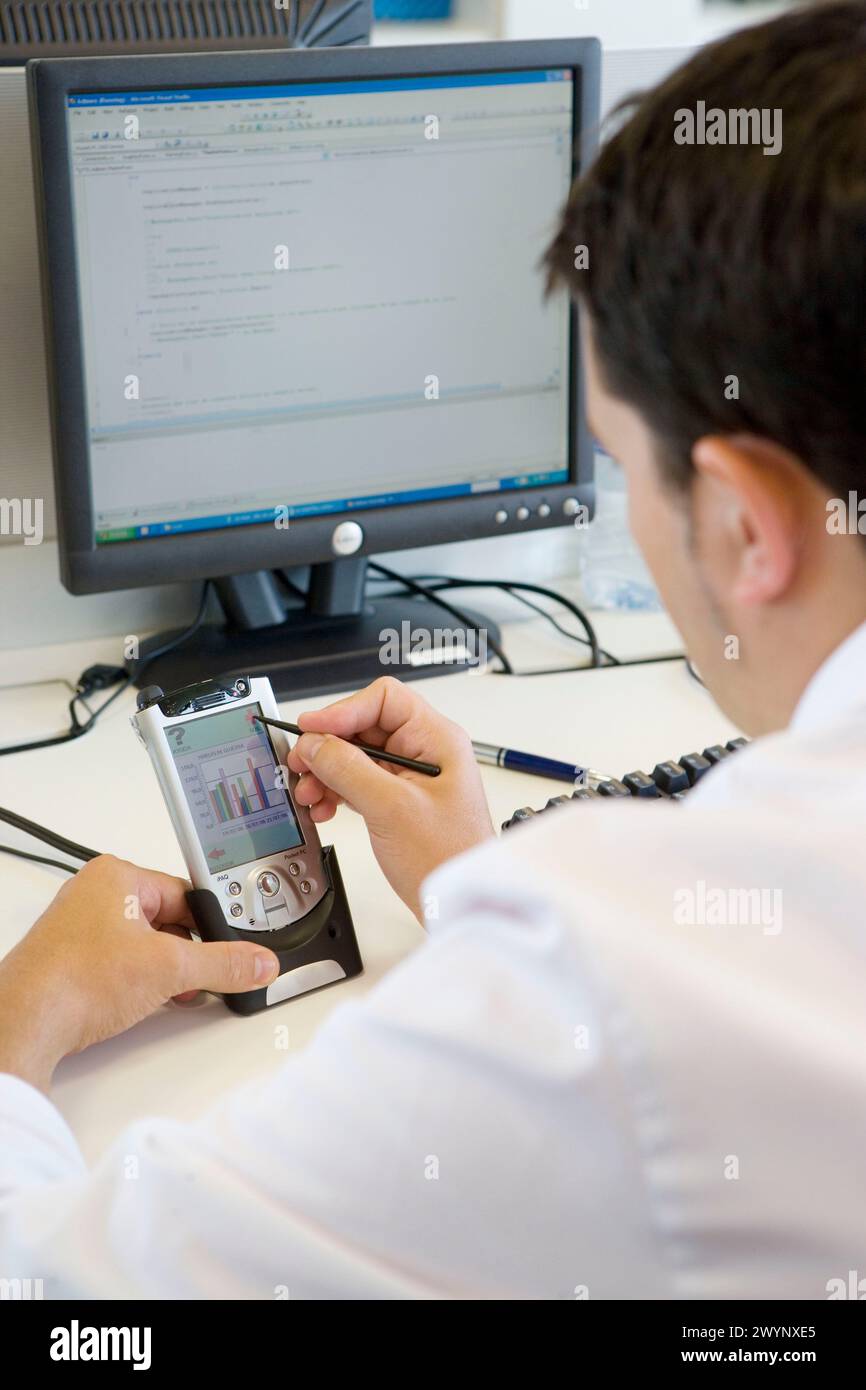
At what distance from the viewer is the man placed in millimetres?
449

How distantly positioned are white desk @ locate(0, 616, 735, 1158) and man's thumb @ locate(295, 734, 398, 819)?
8cm

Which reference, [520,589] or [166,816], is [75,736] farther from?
[520,589]

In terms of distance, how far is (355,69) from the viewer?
1136mm

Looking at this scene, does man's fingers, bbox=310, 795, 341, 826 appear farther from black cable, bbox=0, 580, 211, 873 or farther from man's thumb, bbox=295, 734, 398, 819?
black cable, bbox=0, 580, 211, 873

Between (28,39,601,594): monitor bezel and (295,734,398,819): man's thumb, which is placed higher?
(28,39,601,594): monitor bezel

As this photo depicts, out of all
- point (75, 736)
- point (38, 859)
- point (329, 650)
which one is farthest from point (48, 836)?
point (329, 650)

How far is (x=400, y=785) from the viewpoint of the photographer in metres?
0.91

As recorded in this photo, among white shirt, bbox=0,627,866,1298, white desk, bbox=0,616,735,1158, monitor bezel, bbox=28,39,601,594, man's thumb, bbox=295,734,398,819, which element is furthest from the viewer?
monitor bezel, bbox=28,39,601,594

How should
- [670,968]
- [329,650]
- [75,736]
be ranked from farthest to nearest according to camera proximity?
[329,650], [75,736], [670,968]

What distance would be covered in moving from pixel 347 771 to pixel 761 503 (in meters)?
0.41

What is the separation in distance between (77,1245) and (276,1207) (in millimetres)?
113

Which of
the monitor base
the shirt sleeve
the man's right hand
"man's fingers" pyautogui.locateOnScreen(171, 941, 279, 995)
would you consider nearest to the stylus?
the man's right hand
